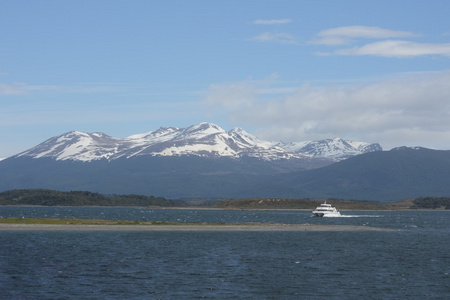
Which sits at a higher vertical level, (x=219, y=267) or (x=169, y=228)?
(x=169, y=228)

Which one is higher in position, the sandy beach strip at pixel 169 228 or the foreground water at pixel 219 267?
the sandy beach strip at pixel 169 228

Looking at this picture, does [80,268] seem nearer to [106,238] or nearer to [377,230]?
[106,238]

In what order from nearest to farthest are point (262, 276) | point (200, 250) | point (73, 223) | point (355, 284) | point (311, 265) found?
point (355, 284) → point (262, 276) → point (311, 265) → point (200, 250) → point (73, 223)

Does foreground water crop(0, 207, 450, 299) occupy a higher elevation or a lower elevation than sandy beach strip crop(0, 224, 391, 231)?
lower

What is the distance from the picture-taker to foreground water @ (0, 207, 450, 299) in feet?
212

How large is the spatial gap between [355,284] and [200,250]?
36.8 meters

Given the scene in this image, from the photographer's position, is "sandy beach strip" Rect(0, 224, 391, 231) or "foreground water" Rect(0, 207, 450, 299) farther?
"sandy beach strip" Rect(0, 224, 391, 231)

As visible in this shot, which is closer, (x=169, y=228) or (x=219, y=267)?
(x=219, y=267)

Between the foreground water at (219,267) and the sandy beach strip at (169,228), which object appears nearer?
the foreground water at (219,267)

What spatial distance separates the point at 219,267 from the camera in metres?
82.1

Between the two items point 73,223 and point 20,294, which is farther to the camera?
point 73,223

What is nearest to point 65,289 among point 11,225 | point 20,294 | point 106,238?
point 20,294

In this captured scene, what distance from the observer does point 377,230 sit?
161750 mm

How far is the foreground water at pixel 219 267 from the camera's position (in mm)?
→ 64625
